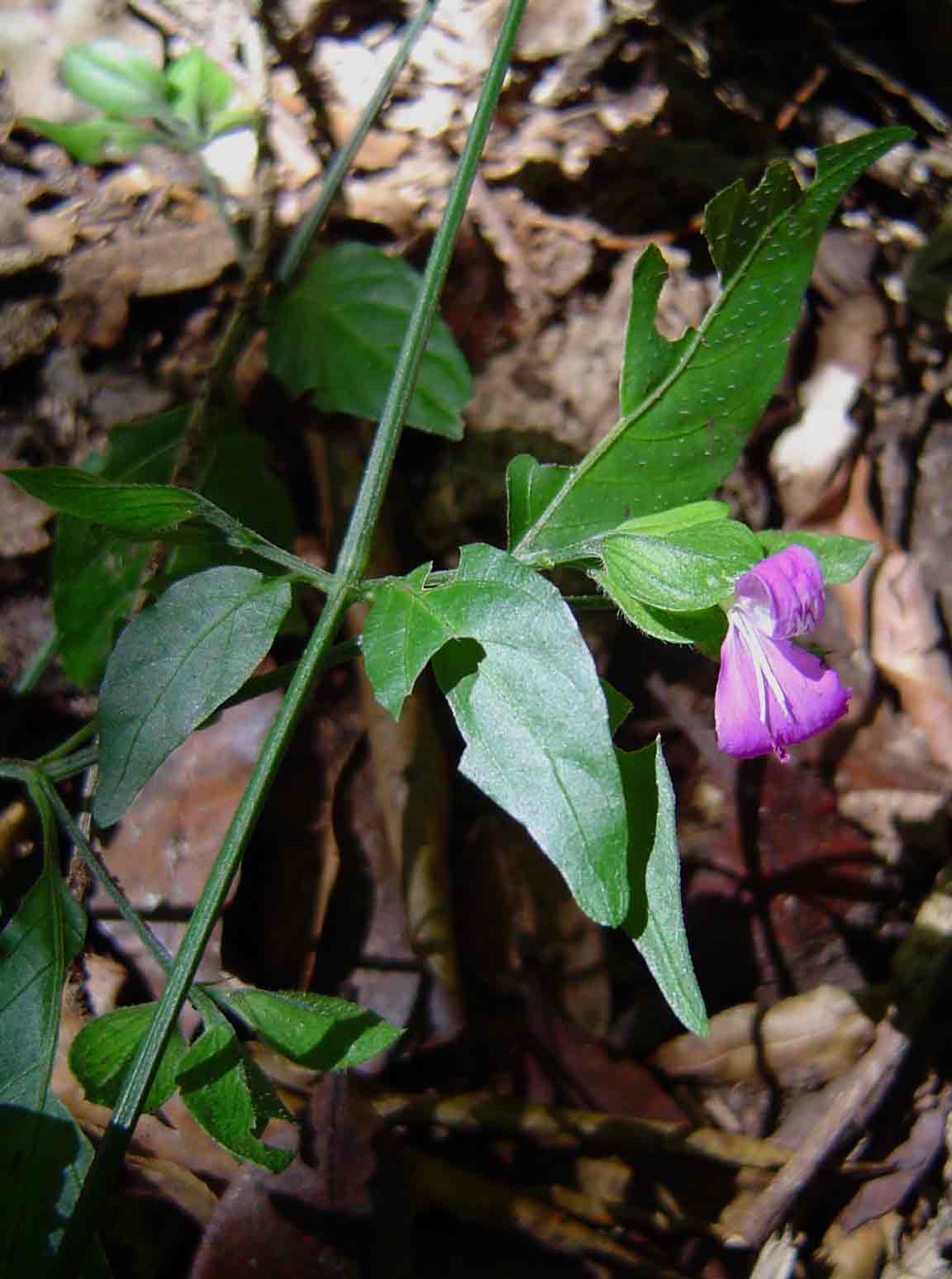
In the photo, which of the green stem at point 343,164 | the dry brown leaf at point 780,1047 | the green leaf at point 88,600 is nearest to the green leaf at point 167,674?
the green leaf at point 88,600

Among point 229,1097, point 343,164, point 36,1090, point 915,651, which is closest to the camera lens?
point 229,1097

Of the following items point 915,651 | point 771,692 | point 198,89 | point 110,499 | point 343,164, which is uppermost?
point 198,89

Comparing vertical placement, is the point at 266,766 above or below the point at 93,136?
below

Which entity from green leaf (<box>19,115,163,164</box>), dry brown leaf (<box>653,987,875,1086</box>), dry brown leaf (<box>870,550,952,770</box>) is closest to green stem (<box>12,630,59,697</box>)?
green leaf (<box>19,115,163,164</box>)

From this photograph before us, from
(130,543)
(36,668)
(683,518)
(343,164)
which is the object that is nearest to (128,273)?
(343,164)

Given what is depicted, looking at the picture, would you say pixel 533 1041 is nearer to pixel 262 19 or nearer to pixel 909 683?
pixel 909 683

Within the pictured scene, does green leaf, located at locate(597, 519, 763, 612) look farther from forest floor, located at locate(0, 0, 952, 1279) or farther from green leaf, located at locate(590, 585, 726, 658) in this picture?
forest floor, located at locate(0, 0, 952, 1279)

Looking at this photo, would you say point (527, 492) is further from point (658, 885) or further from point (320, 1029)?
point (320, 1029)
